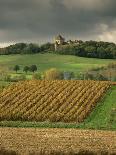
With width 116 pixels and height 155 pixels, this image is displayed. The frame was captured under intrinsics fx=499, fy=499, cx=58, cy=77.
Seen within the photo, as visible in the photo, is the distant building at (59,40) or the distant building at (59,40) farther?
the distant building at (59,40)

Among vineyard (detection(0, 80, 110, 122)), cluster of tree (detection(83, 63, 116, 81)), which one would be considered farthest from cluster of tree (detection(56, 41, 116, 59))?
vineyard (detection(0, 80, 110, 122))

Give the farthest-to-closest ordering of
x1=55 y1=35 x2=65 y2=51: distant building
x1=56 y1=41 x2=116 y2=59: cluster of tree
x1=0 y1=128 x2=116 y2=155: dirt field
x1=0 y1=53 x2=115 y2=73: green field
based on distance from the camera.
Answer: x1=55 y1=35 x2=65 y2=51: distant building → x1=56 y1=41 x2=116 y2=59: cluster of tree → x1=0 y1=53 x2=115 y2=73: green field → x1=0 y1=128 x2=116 y2=155: dirt field

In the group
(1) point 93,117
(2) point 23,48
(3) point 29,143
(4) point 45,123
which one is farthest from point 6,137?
(2) point 23,48

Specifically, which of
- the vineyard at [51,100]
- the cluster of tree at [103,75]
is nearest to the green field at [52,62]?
the cluster of tree at [103,75]

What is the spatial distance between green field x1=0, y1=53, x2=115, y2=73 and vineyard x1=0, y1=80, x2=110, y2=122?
59.7 meters

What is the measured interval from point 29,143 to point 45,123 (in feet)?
46.9

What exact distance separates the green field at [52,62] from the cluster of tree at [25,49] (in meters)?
6.08

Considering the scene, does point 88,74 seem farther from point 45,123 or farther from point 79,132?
point 79,132

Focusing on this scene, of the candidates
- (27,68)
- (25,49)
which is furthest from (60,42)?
(27,68)

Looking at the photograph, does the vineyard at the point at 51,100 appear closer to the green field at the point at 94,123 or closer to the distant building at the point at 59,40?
the green field at the point at 94,123

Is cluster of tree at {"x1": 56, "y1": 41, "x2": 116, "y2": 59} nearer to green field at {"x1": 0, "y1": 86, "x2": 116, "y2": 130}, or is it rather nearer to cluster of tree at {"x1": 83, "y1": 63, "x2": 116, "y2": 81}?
cluster of tree at {"x1": 83, "y1": 63, "x2": 116, "y2": 81}

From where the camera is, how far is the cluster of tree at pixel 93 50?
144 m

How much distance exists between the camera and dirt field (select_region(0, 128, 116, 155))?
93.1 ft

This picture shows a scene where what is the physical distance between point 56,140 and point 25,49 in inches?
5243
